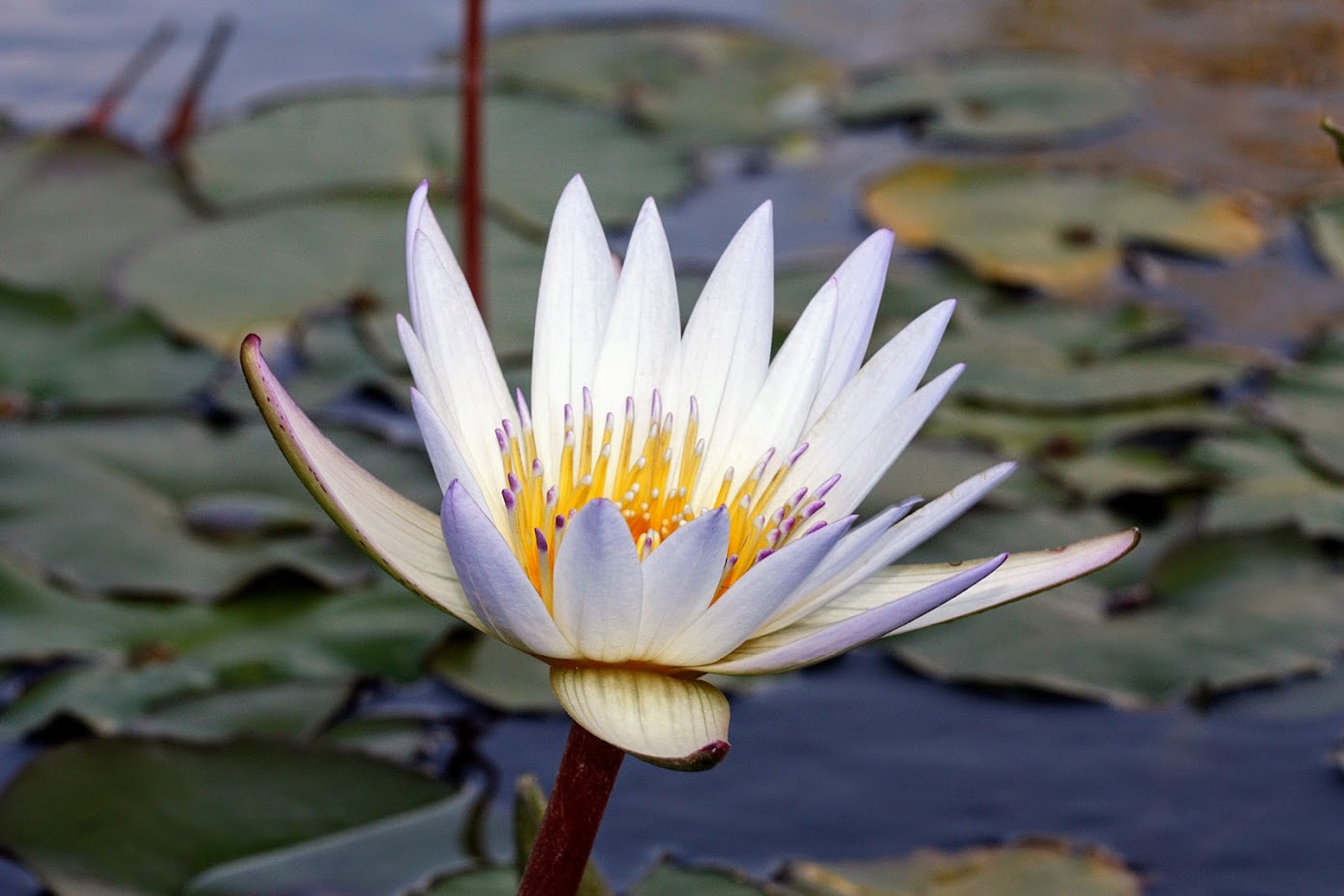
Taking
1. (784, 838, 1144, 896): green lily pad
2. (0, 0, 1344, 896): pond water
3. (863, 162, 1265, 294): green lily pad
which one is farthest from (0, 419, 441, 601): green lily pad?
(863, 162, 1265, 294): green lily pad

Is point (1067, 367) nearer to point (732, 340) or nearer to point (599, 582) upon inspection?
point (732, 340)

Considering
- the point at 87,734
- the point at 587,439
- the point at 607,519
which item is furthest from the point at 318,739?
the point at 607,519

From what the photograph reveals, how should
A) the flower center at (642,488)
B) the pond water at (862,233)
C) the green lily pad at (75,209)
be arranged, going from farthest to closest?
the green lily pad at (75,209) → the pond water at (862,233) → the flower center at (642,488)

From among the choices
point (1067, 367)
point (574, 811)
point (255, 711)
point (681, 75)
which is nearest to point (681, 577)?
point (574, 811)

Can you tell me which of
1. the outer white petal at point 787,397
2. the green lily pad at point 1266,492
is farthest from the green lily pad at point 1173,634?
the outer white petal at point 787,397

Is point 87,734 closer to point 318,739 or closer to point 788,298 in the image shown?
point 318,739

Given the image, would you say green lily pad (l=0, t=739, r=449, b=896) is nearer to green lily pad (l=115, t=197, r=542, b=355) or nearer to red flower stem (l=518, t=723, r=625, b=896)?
red flower stem (l=518, t=723, r=625, b=896)

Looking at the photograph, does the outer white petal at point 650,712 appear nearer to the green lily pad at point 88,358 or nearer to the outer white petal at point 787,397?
the outer white petal at point 787,397
